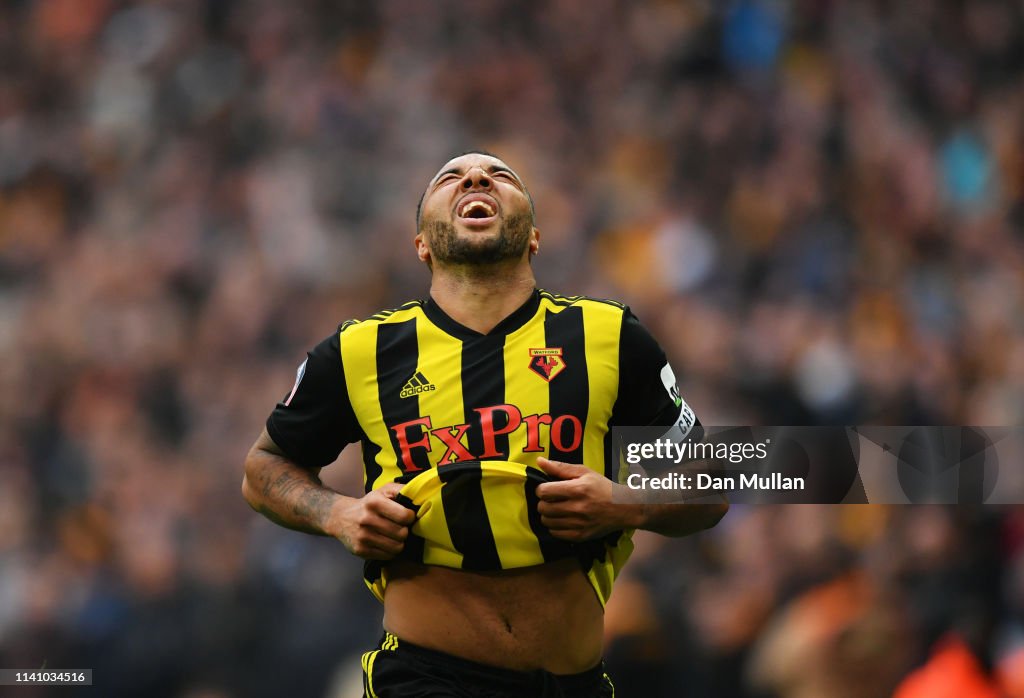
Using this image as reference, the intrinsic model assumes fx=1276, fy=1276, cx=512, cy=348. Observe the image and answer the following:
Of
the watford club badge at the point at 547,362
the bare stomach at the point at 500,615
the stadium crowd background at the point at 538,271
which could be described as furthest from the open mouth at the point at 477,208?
the stadium crowd background at the point at 538,271

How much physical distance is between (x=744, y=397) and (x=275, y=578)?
2.53 meters

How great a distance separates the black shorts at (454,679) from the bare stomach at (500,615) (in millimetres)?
19

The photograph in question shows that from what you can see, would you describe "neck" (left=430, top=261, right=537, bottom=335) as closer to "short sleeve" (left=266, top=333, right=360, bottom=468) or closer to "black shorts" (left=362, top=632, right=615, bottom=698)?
"short sleeve" (left=266, top=333, right=360, bottom=468)

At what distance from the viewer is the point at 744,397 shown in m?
6.52

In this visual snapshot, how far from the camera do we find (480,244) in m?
3.35

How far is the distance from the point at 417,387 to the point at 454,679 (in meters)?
0.72

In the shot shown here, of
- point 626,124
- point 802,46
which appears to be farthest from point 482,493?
point 802,46

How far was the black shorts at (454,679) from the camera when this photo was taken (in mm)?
3006

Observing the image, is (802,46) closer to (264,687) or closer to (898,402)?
(898,402)

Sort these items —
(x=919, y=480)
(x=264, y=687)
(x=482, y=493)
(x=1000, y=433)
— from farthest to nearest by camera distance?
(x=264, y=687) < (x=1000, y=433) < (x=919, y=480) < (x=482, y=493)

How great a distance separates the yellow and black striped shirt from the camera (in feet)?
9.99

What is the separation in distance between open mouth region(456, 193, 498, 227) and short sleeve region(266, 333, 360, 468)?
475mm

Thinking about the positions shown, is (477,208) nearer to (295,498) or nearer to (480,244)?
(480,244)

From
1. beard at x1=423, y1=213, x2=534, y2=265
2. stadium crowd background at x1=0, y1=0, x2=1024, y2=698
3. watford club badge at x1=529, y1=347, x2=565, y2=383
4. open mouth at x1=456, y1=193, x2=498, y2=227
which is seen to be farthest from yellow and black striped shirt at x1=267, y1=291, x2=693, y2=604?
stadium crowd background at x1=0, y1=0, x2=1024, y2=698
